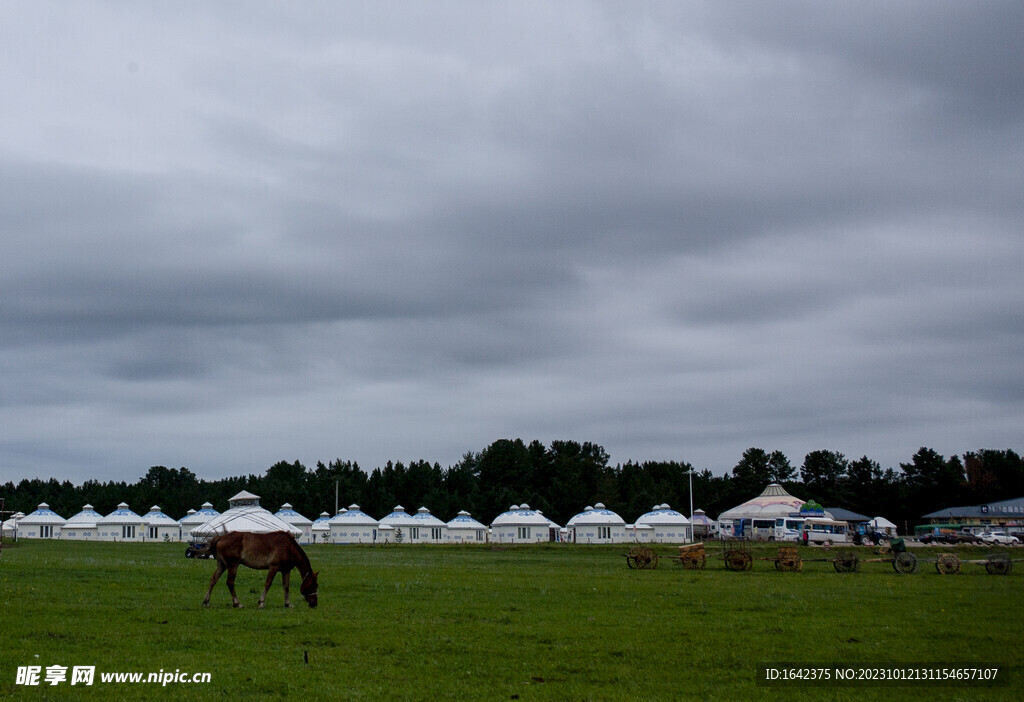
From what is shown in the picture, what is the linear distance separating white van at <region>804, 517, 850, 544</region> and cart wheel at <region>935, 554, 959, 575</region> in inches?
A: 2167

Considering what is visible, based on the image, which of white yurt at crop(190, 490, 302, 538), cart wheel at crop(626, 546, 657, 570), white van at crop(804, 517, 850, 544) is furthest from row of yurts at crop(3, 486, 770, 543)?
cart wheel at crop(626, 546, 657, 570)

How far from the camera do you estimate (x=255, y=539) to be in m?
21.6

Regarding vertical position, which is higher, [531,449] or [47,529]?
[531,449]

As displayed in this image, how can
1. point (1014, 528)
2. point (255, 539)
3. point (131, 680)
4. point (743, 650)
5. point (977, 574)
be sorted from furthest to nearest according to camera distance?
point (1014, 528), point (977, 574), point (255, 539), point (743, 650), point (131, 680)

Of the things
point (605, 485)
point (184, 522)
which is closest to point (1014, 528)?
point (605, 485)

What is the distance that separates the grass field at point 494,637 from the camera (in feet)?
42.8

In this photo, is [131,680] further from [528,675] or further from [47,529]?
[47,529]

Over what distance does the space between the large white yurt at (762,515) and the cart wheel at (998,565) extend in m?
66.1

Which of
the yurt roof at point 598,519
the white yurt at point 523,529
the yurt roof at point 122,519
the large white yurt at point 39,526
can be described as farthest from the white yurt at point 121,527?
the yurt roof at point 598,519

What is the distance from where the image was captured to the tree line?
153m

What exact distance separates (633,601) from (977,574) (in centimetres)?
2357

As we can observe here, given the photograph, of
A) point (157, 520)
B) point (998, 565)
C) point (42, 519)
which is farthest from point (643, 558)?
point (42, 519)

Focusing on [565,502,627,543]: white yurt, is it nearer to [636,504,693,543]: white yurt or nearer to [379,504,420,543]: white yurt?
[636,504,693,543]: white yurt

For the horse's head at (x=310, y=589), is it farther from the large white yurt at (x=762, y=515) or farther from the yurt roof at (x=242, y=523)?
the large white yurt at (x=762, y=515)
